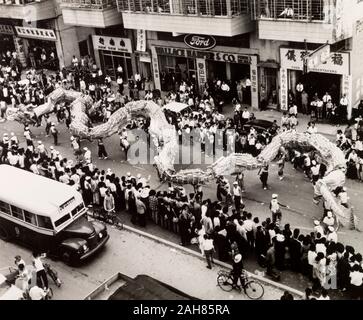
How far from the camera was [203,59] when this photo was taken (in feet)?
103

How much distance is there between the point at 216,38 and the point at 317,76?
606 centimetres

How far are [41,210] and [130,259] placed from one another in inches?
137

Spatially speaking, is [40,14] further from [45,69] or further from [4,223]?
[4,223]

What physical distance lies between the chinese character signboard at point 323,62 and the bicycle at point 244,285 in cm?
1240

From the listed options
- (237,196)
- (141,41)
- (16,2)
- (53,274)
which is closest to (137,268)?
(53,274)

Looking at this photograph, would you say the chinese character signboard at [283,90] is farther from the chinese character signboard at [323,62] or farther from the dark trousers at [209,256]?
Result: the dark trousers at [209,256]

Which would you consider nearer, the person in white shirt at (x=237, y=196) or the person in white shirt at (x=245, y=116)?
the person in white shirt at (x=237, y=196)

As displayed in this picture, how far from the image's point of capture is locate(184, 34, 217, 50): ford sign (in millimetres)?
29797

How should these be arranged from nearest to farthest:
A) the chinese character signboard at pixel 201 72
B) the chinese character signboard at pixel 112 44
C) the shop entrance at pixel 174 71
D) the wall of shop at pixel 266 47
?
the wall of shop at pixel 266 47, the chinese character signboard at pixel 201 72, the shop entrance at pixel 174 71, the chinese character signboard at pixel 112 44

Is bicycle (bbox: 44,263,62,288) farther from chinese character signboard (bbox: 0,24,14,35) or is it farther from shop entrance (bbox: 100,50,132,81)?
chinese character signboard (bbox: 0,24,14,35)

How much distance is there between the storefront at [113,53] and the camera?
35219 millimetres

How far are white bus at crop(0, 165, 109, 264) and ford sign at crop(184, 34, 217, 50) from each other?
1444 cm

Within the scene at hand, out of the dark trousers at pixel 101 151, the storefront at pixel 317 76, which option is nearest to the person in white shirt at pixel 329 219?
the storefront at pixel 317 76
